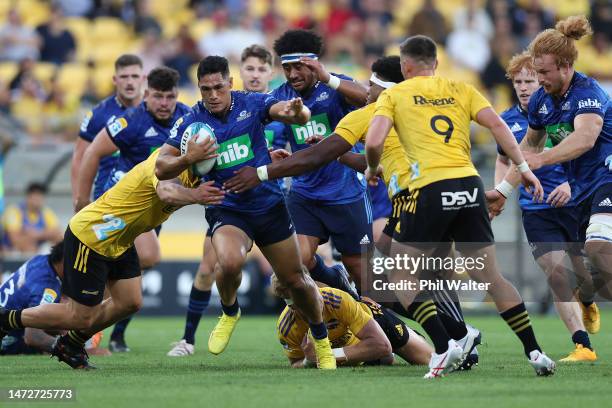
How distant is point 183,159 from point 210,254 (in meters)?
3.00

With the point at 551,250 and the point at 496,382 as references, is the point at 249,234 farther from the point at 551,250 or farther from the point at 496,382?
the point at 551,250

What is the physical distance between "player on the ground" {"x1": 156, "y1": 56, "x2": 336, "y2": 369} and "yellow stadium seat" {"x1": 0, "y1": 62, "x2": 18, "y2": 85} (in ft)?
38.6

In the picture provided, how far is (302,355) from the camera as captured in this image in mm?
9531

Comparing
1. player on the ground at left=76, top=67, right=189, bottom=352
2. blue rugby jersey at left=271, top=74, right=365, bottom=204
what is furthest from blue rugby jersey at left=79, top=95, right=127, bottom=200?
blue rugby jersey at left=271, top=74, right=365, bottom=204

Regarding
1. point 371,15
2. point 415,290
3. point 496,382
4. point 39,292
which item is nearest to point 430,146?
point 415,290

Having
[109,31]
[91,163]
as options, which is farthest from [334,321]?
[109,31]

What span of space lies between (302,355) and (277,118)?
2044 millimetres

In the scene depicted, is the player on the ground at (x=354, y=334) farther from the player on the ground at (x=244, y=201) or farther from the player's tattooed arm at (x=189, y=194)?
the player's tattooed arm at (x=189, y=194)

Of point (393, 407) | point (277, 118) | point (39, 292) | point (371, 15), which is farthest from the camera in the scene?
point (371, 15)

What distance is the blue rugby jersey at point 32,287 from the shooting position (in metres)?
10.5

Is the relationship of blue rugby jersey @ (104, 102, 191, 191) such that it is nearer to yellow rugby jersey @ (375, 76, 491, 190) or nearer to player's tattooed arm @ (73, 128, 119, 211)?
player's tattooed arm @ (73, 128, 119, 211)

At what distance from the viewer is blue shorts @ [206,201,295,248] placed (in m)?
9.01

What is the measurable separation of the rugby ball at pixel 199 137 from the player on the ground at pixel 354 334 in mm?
1246

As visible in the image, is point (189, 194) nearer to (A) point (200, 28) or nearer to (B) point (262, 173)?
(B) point (262, 173)
